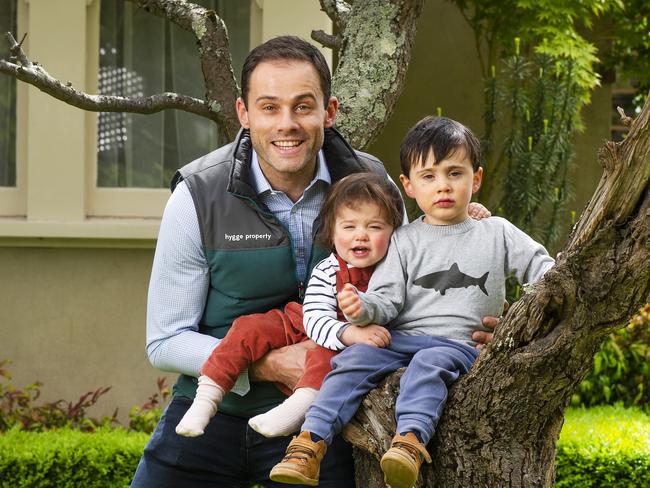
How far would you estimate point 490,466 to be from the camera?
2.44 m

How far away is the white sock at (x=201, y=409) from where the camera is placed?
8.65 feet

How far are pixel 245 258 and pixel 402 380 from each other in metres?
0.64

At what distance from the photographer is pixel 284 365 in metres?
2.73

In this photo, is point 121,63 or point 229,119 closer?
point 229,119

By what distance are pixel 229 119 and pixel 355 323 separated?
5.30 ft

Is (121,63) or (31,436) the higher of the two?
(121,63)

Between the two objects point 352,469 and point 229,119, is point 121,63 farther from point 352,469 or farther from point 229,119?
point 352,469

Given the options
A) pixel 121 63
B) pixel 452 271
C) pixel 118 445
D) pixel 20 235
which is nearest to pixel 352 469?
pixel 452 271

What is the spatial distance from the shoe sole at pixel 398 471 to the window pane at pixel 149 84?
14.9 feet

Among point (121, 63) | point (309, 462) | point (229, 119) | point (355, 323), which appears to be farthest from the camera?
point (121, 63)

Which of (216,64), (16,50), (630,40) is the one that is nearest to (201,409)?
(16,50)

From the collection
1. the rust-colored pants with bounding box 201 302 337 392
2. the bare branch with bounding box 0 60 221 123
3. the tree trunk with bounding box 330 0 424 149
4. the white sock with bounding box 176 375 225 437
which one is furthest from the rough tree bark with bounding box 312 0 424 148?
the white sock with bounding box 176 375 225 437

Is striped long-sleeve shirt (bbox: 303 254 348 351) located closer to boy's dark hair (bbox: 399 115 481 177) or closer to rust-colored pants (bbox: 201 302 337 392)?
rust-colored pants (bbox: 201 302 337 392)

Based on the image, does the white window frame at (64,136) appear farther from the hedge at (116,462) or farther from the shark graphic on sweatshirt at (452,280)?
the shark graphic on sweatshirt at (452,280)
